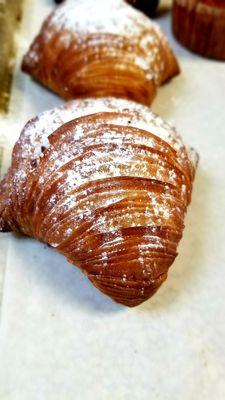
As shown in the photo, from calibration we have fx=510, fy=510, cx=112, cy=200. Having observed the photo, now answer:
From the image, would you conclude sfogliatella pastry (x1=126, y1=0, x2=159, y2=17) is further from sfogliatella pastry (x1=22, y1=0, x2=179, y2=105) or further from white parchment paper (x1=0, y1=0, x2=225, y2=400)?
white parchment paper (x1=0, y1=0, x2=225, y2=400)

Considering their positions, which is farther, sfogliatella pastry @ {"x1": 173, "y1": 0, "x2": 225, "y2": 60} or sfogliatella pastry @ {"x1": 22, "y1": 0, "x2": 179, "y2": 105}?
sfogliatella pastry @ {"x1": 173, "y1": 0, "x2": 225, "y2": 60}

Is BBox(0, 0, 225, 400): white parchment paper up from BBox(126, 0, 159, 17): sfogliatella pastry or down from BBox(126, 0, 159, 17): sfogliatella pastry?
down

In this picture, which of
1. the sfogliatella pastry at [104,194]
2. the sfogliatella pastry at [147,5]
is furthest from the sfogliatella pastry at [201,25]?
the sfogliatella pastry at [104,194]

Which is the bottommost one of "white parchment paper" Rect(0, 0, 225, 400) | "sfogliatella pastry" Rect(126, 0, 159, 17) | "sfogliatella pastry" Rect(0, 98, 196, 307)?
"white parchment paper" Rect(0, 0, 225, 400)

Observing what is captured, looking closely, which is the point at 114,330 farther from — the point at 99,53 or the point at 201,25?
the point at 201,25

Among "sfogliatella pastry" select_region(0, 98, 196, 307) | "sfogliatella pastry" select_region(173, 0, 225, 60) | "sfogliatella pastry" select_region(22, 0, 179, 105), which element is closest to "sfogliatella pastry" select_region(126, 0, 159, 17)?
"sfogliatella pastry" select_region(173, 0, 225, 60)

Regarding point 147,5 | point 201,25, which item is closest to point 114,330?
point 201,25

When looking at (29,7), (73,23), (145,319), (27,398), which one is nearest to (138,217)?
(145,319)
